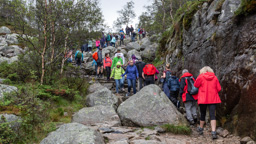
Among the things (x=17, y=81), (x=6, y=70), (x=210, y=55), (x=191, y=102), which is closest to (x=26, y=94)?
(x=17, y=81)

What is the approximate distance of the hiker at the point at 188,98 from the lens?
684 centimetres

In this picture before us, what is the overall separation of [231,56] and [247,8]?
1517mm

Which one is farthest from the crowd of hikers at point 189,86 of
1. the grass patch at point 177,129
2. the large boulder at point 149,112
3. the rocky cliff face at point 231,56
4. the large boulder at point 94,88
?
the large boulder at point 94,88

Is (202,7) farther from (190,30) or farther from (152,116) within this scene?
(152,116)

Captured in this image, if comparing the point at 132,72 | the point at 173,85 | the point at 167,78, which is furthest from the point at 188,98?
the point at 132,72

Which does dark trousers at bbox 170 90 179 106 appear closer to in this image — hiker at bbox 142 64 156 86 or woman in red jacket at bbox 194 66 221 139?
hiker at bbox 142 64 156 86

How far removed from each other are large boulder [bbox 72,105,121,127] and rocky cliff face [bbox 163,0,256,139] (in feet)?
12.4

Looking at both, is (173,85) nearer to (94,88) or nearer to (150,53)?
(94,88)

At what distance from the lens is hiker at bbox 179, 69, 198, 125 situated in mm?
6840

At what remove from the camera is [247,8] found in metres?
5.47

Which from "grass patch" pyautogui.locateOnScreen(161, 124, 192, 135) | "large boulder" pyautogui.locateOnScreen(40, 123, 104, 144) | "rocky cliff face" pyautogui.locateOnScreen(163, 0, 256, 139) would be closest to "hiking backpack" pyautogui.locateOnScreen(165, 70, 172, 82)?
"rocky cliff face" pyautogui.locateOnScreen(163, 0, 256, 139)

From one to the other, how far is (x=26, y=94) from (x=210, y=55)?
22.5 feet

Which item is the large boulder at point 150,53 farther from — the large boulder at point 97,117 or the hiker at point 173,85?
the large boulder at point 97,117

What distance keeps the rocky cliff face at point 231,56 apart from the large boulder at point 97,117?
12.4ft
